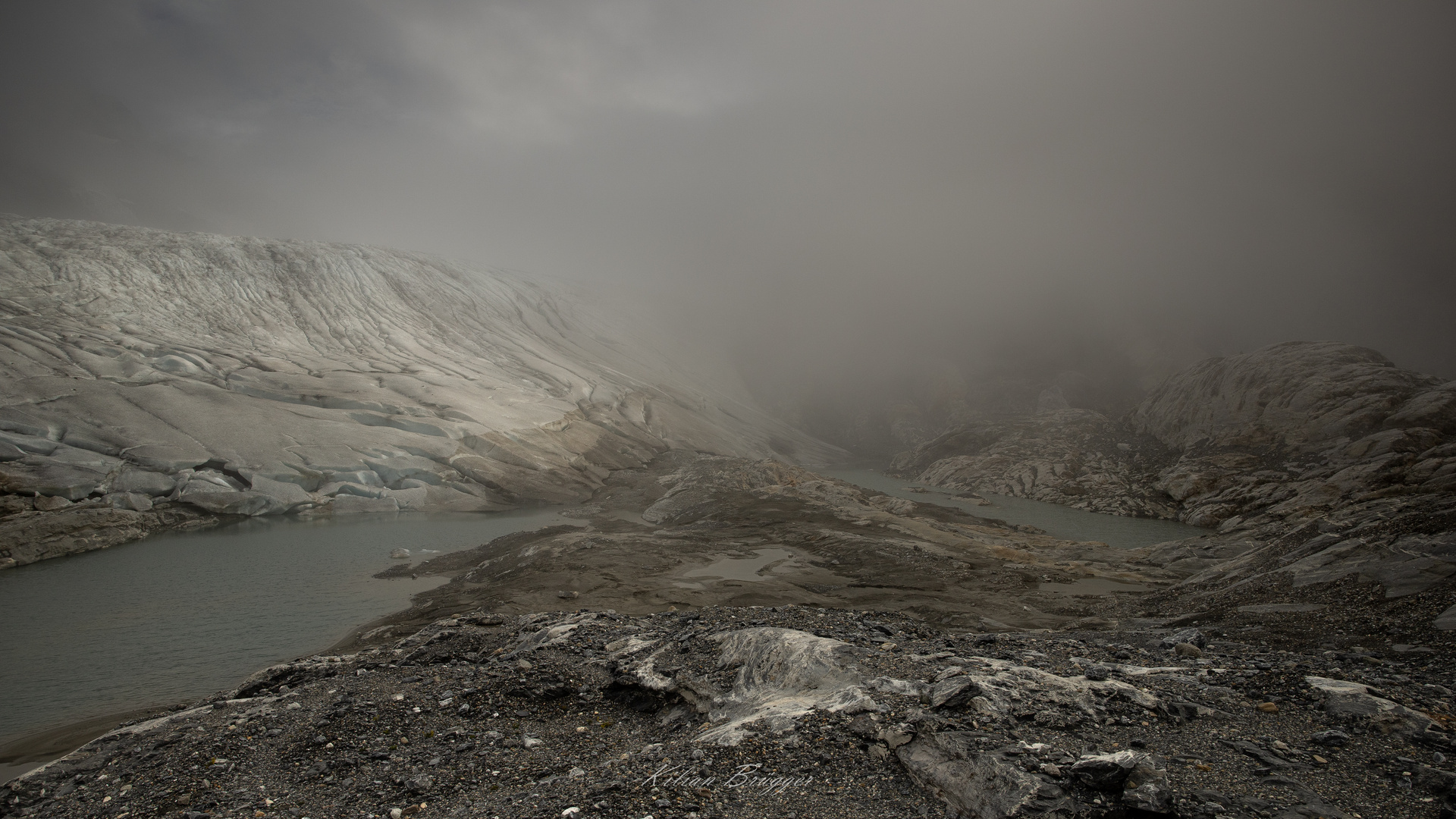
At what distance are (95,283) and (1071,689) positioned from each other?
5687 cm

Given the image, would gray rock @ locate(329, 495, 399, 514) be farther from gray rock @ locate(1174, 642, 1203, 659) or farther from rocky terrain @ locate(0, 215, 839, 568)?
gray rock @ locate(1174, 642, 1203, 659)

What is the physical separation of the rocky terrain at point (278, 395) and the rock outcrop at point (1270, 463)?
2155 centimetres

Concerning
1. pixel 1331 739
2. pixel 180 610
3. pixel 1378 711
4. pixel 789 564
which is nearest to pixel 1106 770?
pixel 1331 739

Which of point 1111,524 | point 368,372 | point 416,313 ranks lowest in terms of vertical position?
point 1111,524

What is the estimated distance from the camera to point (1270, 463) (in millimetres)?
Result: 30703

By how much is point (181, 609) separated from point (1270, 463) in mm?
44624

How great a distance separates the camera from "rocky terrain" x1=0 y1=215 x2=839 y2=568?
26.3 m

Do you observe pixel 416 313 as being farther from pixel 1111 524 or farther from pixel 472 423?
pixel 1111 524

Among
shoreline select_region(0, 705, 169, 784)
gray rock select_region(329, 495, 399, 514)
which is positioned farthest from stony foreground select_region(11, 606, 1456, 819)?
gray rock select_region(329, 495, 399, 514)

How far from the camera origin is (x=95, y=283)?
39.6 m

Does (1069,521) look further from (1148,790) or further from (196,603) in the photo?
(196,603)

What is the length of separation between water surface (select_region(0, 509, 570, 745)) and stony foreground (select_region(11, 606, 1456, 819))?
16.2ft

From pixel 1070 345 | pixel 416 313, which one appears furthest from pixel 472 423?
pixel 1070 345

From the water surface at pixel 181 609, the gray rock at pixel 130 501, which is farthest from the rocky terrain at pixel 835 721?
the gray rock at pixel 130 501
